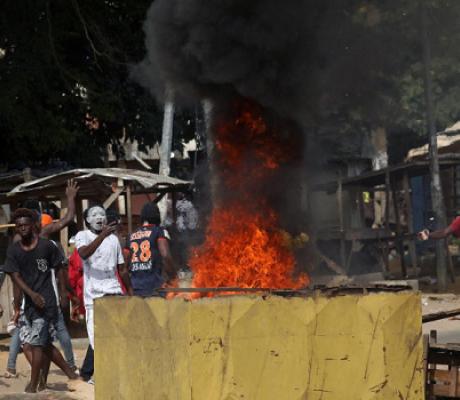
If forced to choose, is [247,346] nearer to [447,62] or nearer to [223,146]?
[223,146]

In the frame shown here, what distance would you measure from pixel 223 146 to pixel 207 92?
1.92 ft

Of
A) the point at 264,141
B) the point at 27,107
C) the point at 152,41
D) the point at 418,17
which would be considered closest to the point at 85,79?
the point at 27,107

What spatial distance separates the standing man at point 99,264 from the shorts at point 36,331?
39 centimetres

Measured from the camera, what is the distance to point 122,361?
6.02m

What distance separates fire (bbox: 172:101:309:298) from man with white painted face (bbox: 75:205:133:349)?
2.31 feet

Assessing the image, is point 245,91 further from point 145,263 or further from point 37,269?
point 37,269

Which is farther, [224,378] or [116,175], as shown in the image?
[116,175]

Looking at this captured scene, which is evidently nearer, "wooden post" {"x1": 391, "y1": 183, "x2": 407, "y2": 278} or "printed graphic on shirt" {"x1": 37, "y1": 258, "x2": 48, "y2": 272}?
"printed graphic on shirt" {"x1": 37, "y1": 258, "x2": 48, "y2": 272}

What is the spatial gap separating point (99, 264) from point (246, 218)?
1.40m

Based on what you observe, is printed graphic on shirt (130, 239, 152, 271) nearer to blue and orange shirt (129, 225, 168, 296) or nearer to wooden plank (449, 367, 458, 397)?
blue and orange shirt (129, 225, 168, 296)

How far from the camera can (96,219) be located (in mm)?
8203

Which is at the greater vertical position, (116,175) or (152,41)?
(152,41)

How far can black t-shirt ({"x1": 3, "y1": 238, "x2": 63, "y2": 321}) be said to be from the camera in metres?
8.06

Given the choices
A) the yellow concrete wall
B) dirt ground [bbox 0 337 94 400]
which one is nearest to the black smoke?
dirt ground [bbox 0 337 94 400]
